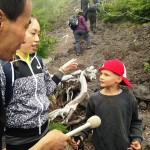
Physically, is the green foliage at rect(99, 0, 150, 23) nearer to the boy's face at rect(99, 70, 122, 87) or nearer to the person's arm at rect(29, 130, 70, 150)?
the boy's face at rect(99, 70, 122, 87)

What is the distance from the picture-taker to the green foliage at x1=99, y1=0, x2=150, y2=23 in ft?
49.1

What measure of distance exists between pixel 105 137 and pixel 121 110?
372 mm

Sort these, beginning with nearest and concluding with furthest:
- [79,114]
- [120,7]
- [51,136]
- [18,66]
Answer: [51,136]
[18,66]
[79,114]
[120,7]

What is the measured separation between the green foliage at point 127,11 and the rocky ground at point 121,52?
40cm

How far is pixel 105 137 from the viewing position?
11.8 ft

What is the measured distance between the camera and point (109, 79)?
12.2 feet

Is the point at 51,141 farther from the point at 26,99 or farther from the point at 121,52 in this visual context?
the point at 121,52

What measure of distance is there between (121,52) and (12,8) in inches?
453

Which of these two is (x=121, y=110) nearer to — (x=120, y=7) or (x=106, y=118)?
(x=106, y=118)

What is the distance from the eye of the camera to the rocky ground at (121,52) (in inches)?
319

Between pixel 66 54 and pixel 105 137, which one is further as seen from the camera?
pixel 66 54

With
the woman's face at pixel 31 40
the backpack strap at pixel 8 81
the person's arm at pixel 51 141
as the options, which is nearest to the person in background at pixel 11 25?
the person's arm at pixel 51 141

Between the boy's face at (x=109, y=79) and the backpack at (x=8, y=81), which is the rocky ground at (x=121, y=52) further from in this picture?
the backpack at (x=8, y=81)

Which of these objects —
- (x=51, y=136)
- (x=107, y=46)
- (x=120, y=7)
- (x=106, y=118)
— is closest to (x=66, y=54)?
(x=107, y=46)
